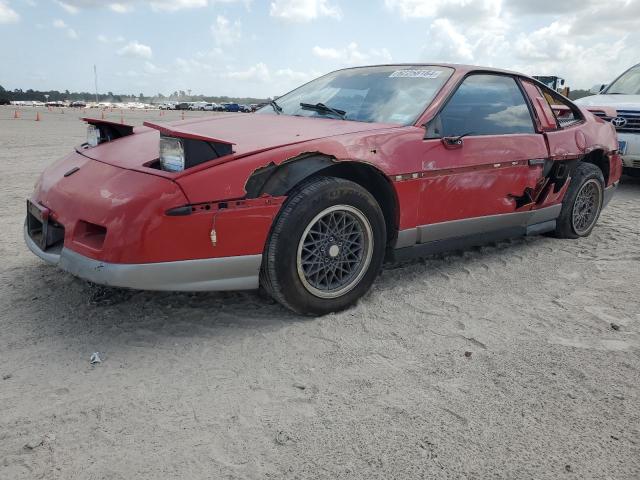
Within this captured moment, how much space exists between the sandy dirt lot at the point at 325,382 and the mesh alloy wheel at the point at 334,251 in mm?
194

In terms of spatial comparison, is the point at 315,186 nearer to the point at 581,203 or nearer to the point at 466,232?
the point at 466,232

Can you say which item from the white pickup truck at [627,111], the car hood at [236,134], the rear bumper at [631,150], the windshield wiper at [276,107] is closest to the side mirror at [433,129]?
the car hood at [236,134]

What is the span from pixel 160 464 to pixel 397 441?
839 mm

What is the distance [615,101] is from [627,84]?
976mm

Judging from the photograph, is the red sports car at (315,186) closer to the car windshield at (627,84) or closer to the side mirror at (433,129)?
the side mirror at (433,129)

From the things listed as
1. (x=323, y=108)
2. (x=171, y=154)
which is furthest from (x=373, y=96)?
(x=171, y=154)

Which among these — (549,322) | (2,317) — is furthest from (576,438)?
(2,317)

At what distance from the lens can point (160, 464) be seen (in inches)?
69.2

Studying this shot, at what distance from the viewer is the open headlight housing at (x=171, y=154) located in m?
2.48

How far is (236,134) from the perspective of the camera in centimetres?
295

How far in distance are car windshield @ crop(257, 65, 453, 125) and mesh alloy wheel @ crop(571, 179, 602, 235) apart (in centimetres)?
192

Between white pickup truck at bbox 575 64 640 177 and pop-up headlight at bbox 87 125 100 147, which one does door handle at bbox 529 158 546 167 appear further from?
white pickup truck at bbox 575 64 640 177

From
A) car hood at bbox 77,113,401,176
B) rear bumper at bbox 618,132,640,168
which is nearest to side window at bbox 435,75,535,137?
car hood at bbox 77,113,401,176

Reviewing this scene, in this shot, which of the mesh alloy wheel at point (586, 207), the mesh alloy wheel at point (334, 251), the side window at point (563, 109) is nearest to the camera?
the mesh alloy wheel at point (334, 251)
